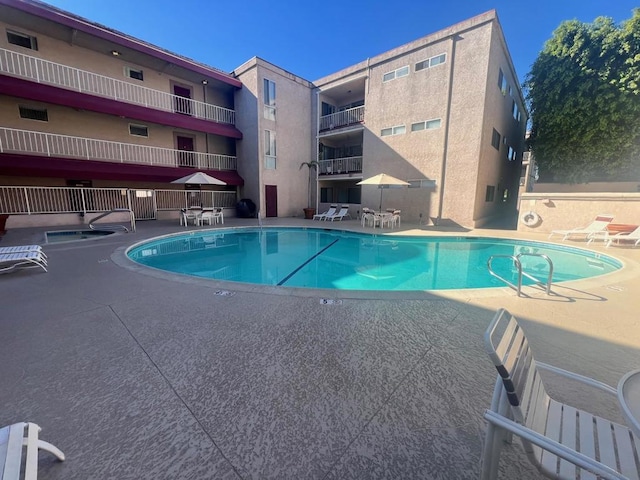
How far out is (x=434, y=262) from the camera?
849 cm

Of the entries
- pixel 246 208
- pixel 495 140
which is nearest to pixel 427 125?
pixel 495 140

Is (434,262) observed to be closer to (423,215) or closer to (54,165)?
(423,215)

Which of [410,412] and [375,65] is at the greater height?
[375,65]

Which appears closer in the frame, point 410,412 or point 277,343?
point 410,412

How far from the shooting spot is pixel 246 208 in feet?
54.9

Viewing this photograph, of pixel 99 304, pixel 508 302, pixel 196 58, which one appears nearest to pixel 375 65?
pixel 196 58

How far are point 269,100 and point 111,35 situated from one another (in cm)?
755

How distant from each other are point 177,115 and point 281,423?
53.8ft

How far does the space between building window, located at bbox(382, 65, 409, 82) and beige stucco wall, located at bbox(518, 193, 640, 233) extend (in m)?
8.71

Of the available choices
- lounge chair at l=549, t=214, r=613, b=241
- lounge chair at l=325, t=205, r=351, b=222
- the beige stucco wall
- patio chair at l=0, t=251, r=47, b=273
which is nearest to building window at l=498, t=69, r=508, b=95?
the beige stucco wall

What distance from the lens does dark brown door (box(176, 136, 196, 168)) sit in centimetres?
1606

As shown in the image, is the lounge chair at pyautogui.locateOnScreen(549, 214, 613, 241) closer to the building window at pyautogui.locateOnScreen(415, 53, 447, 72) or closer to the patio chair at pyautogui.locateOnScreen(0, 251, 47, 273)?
the building window at pyautogui.locateOnScreen(415, 53, 447, 72)

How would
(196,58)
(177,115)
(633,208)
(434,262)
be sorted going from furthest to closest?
(196,58) → (177,115) → (633,208) → (434,262)

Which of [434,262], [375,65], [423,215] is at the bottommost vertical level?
[434,262]
